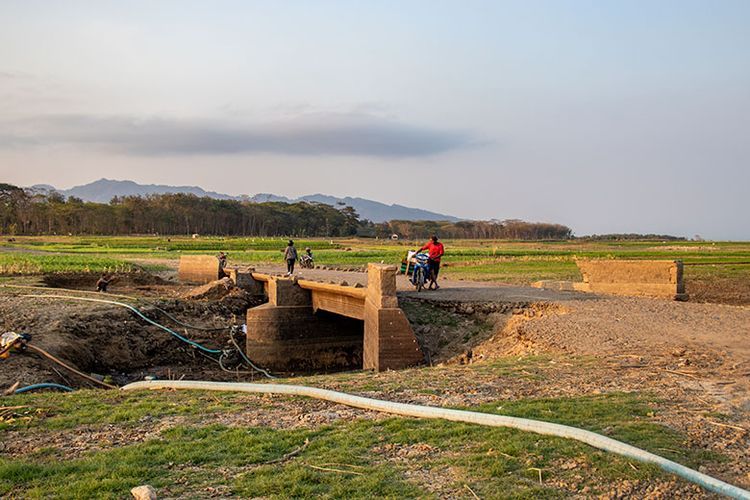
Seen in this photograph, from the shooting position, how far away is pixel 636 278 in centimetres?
2025

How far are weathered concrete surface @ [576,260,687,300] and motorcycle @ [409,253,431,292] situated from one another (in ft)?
16.4

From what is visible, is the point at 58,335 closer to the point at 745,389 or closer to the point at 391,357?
the point at 391,357

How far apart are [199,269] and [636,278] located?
21663 millimetres

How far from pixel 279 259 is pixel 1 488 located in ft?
141

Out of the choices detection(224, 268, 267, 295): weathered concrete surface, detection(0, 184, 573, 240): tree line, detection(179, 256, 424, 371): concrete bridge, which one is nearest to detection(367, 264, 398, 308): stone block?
detection(179, 256, 424, 371): concrete bridge

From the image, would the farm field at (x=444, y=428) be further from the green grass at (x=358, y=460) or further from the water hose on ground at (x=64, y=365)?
the water hose on ground at (x=64, y=365)

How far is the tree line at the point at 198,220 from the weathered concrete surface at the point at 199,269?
3033 inches

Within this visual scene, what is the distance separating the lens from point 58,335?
1661cm

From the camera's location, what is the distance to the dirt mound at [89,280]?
30891mm

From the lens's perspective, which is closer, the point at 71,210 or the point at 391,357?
the point at 391,357

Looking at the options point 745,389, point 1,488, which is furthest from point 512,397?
point 1,488

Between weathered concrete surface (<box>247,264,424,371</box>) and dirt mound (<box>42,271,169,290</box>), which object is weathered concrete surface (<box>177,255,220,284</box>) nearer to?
dirt mound (<box>42,271,169,290</box>)

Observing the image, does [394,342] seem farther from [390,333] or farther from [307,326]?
[307,326]

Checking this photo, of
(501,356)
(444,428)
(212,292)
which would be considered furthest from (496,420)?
(212,292)
